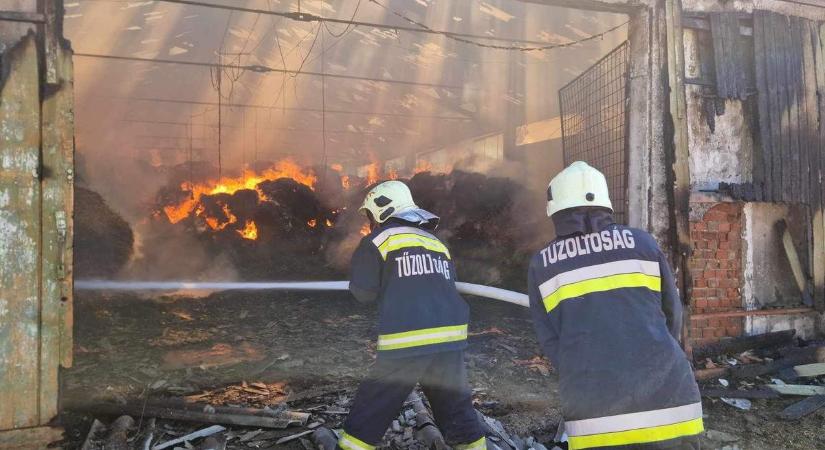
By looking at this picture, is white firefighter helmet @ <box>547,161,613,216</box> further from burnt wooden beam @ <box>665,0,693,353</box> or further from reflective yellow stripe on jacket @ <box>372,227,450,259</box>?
burnt wooden beam @ <box>665,0,693,353</box>

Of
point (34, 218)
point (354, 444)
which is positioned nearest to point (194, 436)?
point (354, 444)

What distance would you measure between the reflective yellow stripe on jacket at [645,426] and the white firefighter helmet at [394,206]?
1.72 metres

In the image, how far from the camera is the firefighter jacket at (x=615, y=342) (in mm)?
2221

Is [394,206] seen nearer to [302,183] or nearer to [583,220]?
[583,220]

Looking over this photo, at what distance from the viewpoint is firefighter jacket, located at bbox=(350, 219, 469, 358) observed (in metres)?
3.22

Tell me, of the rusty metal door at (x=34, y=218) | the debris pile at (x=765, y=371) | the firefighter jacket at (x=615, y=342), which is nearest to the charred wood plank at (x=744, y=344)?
the debris pile at (x=765, y=371)

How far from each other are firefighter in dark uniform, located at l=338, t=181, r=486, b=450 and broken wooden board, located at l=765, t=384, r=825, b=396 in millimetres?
3620

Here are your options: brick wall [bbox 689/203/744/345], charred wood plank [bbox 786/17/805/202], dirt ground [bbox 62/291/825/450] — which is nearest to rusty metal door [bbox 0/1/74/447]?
dirt ground [bbox 62/291/825/450]

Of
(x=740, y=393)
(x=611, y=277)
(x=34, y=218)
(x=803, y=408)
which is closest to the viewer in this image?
(x=611, y=277)

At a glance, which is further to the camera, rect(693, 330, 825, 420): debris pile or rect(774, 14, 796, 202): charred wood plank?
rect(774, 14, 796, 202): charred wood plank

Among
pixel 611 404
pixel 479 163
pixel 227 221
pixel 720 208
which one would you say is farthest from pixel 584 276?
pixel 479 163

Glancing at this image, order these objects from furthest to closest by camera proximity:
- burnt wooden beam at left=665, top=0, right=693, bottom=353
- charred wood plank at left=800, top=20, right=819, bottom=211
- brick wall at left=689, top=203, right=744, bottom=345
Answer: charred wood plank at left=800, top=20, right=819, bottom=211 → brick wall at left=689, top=203, right=744, bottom=345 → burnt wooden beam at left=665, top=0, right=693, bottom=353

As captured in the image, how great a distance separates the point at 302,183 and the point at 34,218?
9.62m

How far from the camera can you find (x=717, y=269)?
574 cm
